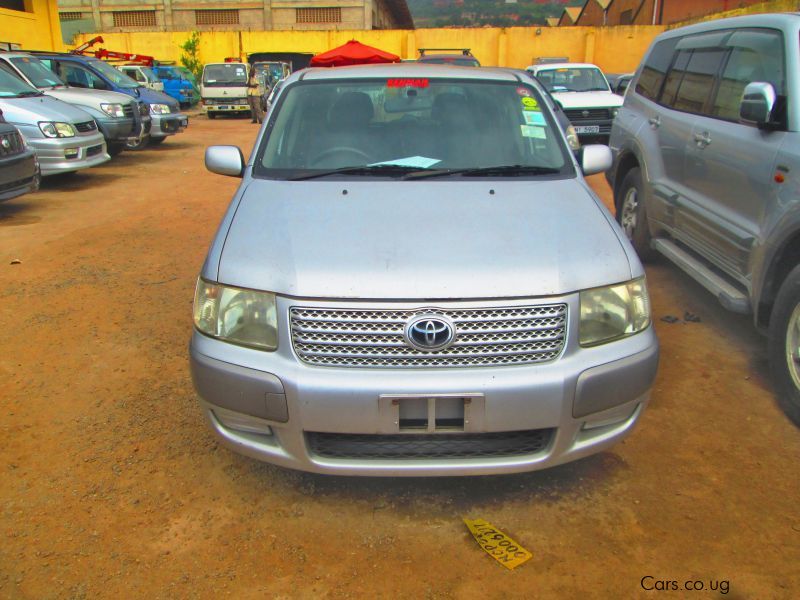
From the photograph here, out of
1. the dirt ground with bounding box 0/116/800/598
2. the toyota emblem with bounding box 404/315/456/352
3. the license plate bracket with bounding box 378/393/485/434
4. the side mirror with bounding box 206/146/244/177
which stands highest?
the side mirror with bounding box 206/146/244/177

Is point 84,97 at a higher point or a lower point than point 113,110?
higher

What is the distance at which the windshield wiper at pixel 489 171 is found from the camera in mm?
3402

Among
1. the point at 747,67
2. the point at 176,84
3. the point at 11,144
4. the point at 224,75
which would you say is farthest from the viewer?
the point at 176,84

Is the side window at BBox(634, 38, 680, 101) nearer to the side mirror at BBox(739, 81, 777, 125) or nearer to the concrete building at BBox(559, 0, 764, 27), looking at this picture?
the side mirror at BBox(739, 81, 777, 125)

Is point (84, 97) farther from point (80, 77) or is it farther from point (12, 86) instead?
point (12, 86)

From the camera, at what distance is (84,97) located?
1201cm

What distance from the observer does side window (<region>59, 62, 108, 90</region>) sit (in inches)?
522

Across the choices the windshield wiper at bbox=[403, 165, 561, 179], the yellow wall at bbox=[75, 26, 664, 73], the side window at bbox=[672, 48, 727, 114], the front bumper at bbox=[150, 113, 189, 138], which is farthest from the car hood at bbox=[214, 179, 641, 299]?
the yellow wall at bbox=[75, 26, 664, 73]

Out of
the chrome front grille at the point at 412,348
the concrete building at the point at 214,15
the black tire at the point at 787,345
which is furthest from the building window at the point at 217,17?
the chrome front grille at the point at 412,348

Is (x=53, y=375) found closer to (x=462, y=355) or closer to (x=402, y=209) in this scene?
(x=402, y=209)

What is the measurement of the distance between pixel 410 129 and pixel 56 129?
7.82 metres

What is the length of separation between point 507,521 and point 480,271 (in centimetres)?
99

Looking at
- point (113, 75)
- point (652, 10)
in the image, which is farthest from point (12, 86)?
point (652, 10)

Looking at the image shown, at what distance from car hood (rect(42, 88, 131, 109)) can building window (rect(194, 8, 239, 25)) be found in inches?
1237
